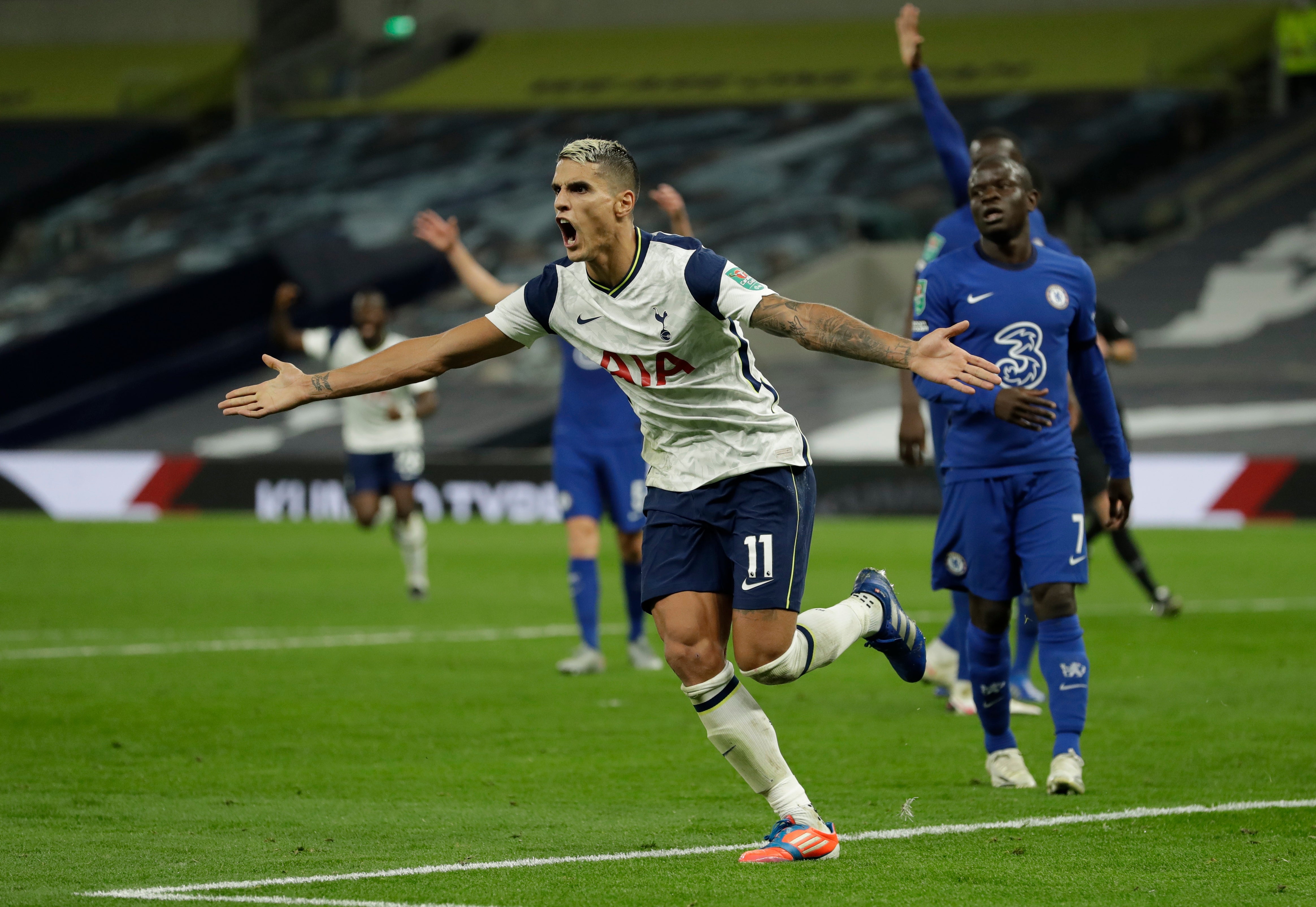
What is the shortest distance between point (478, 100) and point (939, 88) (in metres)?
10.4

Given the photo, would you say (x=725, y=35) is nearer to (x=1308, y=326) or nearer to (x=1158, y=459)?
(x=1308, y=326)

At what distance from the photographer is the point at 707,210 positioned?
35125 millimetres

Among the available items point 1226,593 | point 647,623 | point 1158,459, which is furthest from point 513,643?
point 1158,459

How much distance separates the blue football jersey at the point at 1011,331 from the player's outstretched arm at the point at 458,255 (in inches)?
99.8

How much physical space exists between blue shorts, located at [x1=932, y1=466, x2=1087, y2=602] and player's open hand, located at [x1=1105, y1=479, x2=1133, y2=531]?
13cm

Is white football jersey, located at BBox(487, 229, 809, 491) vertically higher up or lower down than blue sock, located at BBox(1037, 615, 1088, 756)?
higher up

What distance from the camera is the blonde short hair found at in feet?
18.0

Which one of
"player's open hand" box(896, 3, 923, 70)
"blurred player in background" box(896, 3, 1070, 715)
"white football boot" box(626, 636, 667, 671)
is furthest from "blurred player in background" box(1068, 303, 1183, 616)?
"white football boot" box(626, 636, 667, 671)

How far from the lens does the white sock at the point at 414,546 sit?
14741 mm

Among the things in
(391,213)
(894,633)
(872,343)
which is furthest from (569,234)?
(391,213)

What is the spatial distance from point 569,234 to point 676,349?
1.57 feet

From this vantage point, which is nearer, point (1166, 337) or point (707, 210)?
point (1166, 337)

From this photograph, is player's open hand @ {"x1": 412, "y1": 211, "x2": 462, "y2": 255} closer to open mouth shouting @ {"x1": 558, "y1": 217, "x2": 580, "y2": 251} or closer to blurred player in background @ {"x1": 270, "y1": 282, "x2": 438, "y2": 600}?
open mouth shouting @ {"x1": 558, "y1": 217, "x2": 580, "y2": 251}

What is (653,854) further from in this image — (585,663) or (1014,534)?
(585,663)
